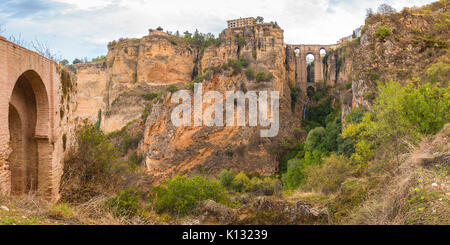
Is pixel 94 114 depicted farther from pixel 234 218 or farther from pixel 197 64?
pixel 234 218

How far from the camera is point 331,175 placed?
650 inches

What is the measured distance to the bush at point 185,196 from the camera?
12.1m

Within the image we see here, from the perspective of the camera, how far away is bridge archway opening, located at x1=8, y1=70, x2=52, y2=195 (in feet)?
26.9

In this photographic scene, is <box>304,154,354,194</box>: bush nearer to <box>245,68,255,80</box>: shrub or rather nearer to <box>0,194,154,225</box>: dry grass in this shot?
<box>0,194,154,225</box>: dry grass

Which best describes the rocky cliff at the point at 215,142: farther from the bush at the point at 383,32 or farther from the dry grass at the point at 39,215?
the dry grass at the point at 39,215

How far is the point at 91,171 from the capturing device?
436 inches

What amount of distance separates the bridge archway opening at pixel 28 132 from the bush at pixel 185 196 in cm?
505

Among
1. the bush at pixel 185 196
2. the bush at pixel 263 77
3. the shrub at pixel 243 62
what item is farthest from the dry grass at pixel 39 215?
the shrub at pixel 243 62

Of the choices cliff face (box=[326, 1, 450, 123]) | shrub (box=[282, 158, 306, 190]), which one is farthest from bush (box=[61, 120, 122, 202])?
cliff face (box=[326, 1, 450, 123])

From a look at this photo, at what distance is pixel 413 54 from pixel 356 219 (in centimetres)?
1548

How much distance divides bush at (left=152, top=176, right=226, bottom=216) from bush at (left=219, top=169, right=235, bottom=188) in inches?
357

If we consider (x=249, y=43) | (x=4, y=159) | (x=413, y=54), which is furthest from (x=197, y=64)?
(x=4, y=159)

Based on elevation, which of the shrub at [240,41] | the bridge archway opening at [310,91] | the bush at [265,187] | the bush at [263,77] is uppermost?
the shrub at [240,41]

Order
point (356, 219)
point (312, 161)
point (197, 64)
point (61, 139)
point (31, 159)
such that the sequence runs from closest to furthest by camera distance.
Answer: point (356, 219) < point (31, 159) < point (61, 139) < point (312, 161) < point (197, 64)
